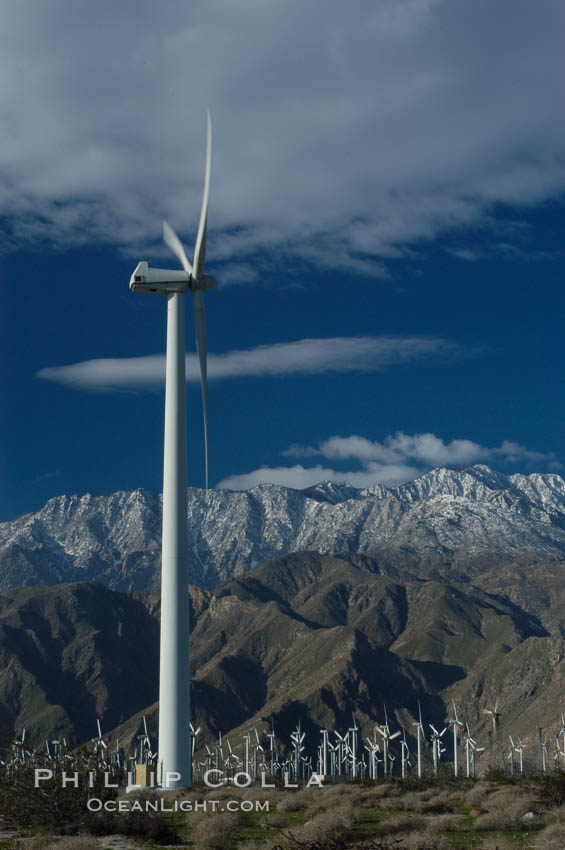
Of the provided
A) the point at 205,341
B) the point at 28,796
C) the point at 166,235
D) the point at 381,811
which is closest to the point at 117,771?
the point at 28,796

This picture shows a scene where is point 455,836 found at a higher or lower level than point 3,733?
lower

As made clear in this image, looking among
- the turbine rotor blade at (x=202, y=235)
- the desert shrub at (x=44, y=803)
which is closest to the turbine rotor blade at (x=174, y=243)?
the turbine rotor blade at (x=202, y=235)

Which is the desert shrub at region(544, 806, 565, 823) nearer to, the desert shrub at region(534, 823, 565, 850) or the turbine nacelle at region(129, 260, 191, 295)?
the desert shrub at region(534, 823, 565, 850)

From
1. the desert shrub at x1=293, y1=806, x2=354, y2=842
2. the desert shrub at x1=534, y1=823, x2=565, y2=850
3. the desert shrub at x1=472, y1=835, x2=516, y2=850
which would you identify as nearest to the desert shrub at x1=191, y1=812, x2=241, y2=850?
Answer: the desert shrub at x1=293, y1=806, x2=354, y2=842

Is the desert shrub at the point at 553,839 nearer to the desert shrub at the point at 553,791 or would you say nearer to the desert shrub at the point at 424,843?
the desert shrub at the point at 424,843

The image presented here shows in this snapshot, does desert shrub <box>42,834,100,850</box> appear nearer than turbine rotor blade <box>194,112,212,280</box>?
Yes

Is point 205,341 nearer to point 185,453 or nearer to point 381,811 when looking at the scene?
point 185,453
